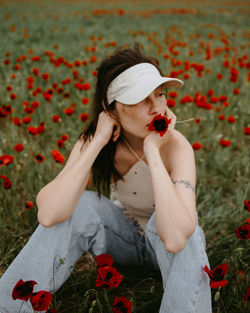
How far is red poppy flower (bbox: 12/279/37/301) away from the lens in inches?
45.8

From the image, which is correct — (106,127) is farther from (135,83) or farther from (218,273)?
(218,273)

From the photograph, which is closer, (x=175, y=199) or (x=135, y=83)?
(x=175, y=199)

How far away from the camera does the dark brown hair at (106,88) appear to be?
1.67m

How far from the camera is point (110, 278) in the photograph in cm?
120

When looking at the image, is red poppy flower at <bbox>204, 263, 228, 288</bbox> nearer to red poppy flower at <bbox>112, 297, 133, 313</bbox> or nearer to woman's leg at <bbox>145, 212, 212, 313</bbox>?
woman's leg at <bbox>145, 212, 212, 313</bbox>

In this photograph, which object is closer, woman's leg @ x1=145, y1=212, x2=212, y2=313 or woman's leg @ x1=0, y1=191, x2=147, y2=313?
woman's leg @ x1=145, y1=212, x2=212, y2=313

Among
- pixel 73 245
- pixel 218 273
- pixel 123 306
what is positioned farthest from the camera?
pixel 73 245

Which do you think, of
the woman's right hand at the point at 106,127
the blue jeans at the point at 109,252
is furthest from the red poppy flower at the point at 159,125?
the blue jeans at the point at 109,252

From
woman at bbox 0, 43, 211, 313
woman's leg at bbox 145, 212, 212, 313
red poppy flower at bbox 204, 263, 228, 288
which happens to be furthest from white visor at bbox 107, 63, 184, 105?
red poppy flower at bbox 204, 263, 228, 288

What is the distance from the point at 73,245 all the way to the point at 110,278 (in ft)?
1.59

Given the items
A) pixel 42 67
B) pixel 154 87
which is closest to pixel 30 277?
pixel 154 87

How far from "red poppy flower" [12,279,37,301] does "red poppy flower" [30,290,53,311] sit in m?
0.03

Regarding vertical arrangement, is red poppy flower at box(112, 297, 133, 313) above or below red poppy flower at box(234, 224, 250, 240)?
below

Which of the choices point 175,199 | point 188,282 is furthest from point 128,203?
point 188,282
